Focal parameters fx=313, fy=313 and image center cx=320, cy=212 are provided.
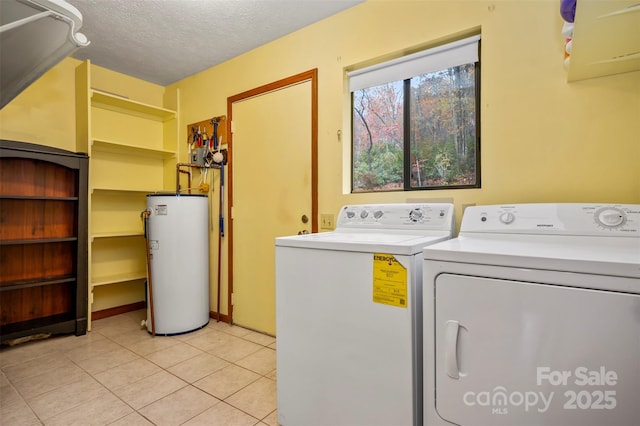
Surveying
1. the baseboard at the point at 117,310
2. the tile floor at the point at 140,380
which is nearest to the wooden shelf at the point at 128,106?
the baseboard at the point at 117,310

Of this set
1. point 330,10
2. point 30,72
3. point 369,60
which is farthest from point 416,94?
point 30,72

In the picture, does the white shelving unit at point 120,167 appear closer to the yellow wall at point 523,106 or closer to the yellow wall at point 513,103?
the yellow wall at point 513,103

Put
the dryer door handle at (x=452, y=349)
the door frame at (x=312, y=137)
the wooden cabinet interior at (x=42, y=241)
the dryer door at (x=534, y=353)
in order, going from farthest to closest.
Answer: the wooden cabinet interior at (x=42, y=241) < the door frame at (x=312, y=137) < the dryer door handle at (x=452, y=349) < the dryer door at (x=534, y=353)

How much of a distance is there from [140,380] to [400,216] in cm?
190

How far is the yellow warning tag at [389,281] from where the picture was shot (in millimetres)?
1144

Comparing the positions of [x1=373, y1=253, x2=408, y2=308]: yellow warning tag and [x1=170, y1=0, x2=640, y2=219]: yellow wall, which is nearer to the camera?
[x1=373, y1=253, x2=408, y2=308]: yellow warning tag

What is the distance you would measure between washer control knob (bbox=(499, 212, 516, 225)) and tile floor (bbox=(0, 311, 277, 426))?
4.93 ft

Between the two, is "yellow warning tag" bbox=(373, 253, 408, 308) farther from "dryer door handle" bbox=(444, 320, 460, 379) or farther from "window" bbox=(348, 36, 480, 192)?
"window" bbox=(348, 36, 480, 192)

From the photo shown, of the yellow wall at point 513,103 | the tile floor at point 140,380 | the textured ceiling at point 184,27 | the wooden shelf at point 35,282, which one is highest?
the textured ceiling at point 184,27

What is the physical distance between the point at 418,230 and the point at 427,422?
0.88 metres

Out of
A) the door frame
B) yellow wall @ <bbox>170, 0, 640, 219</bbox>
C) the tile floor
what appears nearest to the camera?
yellow wall @ <bbox>170, 0, 640, 219</bbox>

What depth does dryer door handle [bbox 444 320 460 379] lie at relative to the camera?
1.01m

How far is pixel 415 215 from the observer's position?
1.71 meters

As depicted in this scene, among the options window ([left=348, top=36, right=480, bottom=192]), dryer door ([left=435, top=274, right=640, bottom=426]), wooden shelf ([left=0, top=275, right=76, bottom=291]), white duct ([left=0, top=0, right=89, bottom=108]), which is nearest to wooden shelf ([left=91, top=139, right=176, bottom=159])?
wooden shelf ([left=0, top=275, right=76, bottom=291])
